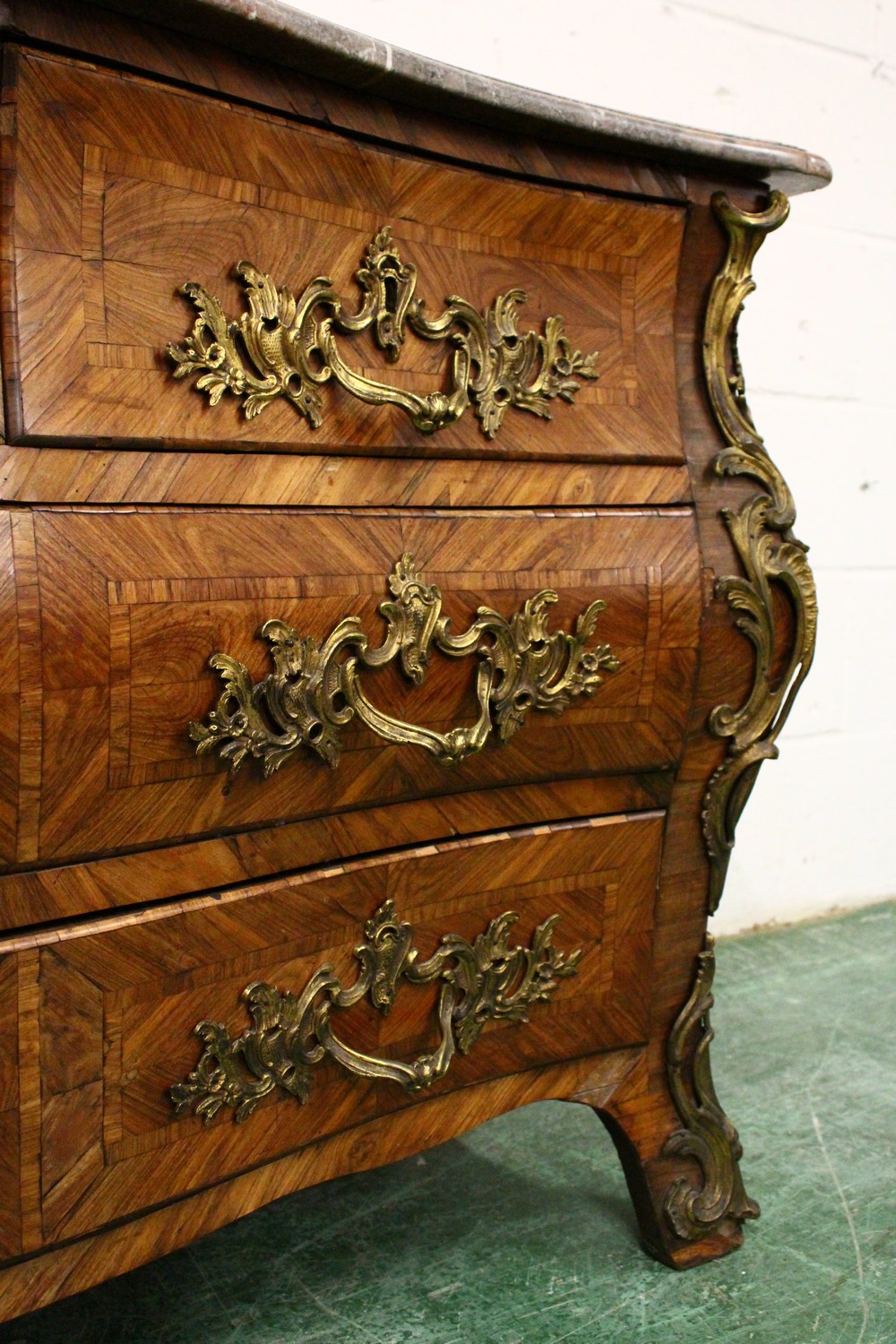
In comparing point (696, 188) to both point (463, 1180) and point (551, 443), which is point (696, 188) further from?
point (463, 1180)

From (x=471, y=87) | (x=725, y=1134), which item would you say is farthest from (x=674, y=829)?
(x=471, y=87)

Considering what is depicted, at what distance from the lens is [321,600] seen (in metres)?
0.86

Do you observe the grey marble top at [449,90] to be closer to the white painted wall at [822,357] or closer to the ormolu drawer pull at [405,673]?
the ormolu drawer pull at [405,673]

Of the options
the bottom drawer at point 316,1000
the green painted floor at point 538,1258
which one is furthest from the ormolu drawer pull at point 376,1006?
the green painted floor at point 538,1258

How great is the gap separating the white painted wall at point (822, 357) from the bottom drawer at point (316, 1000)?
1101mm

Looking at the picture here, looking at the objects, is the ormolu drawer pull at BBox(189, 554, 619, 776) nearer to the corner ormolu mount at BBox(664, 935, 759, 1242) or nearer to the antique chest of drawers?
the antique chest of drawers

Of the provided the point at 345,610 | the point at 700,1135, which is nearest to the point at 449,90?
the point at 345,610

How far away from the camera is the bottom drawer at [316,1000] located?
2.63 feet

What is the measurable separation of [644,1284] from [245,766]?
0.64 meters

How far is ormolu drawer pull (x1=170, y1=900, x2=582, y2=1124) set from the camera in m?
0.87

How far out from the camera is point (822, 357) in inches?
82.4

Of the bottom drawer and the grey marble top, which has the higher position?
the grey marble top

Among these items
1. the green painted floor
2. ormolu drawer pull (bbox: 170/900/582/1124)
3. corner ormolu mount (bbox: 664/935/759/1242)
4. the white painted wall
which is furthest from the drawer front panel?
the white painted wall

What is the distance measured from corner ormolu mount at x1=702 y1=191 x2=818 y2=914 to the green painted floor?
0.37 m
